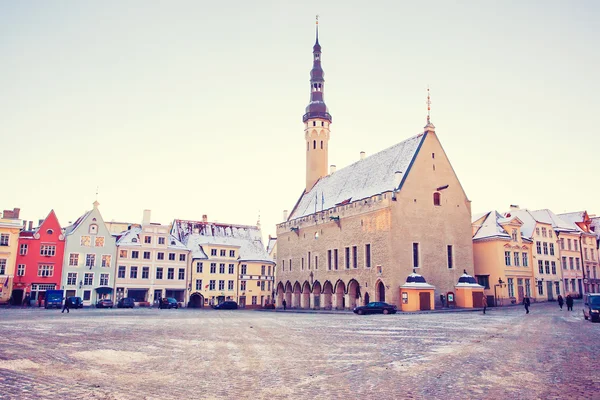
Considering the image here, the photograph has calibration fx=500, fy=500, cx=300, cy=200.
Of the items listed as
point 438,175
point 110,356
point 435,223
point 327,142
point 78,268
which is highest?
point 327,142

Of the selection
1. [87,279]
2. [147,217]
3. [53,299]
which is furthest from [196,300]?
[53,299]

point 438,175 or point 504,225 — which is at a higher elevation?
point 438,175

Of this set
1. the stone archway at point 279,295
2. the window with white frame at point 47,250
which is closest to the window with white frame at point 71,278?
the window with white frame at point 47,250

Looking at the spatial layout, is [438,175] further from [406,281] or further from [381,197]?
[406,281]

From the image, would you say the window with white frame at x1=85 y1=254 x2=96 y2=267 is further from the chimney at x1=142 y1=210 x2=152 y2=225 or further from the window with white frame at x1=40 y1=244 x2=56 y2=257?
the chimney at x1=142 y1=210 x2=152 y2=225

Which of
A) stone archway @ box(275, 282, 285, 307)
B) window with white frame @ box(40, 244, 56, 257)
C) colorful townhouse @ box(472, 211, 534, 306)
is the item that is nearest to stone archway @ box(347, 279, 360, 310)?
colorful townhouse @ box(472, 211, 534, 306)

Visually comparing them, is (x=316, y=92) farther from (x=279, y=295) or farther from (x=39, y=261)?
(x=39, y=261)

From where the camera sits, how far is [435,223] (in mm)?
47969

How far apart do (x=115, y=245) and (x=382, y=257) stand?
32.7m

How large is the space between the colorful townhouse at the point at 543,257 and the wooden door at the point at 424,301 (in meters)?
18.5

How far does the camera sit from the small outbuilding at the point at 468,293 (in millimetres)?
45656

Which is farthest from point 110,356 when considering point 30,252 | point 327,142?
point 327,142

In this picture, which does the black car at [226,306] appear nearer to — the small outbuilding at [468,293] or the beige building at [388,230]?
the beige building at [388,230]

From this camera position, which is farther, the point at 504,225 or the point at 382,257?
the point at 504,225
